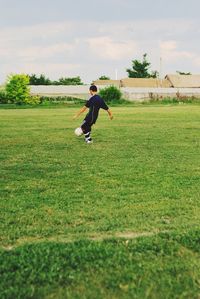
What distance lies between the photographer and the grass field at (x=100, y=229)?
11.3 feet

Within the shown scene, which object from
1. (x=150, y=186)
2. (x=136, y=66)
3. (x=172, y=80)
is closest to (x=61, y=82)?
(x=136, y=66)

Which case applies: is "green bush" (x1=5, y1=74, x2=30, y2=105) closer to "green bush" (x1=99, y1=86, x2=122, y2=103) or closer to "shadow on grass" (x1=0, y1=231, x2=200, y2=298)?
"green bush" (x1=99, y1=86, x2=122, y2=103)

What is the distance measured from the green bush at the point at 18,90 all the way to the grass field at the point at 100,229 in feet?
186

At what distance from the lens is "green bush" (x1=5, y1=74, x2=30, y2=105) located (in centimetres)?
6544

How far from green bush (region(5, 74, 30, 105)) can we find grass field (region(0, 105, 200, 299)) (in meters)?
56.8

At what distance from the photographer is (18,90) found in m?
65.7

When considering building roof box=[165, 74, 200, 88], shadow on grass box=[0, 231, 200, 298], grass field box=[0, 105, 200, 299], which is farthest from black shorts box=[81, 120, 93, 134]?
building roof box=[165, 74, 200, 88]

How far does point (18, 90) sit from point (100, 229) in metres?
62.8

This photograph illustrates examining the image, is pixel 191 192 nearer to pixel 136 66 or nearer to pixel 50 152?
pixel 50 152

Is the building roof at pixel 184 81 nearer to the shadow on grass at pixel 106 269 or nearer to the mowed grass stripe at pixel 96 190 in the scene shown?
the mowed grass stripe at pixel 96 190

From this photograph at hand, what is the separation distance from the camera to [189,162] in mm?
9680

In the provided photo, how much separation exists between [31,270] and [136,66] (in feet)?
330

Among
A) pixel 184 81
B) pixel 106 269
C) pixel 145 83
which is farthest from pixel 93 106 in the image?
pixel 184 81

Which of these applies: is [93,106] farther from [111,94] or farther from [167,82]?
[167,82]
